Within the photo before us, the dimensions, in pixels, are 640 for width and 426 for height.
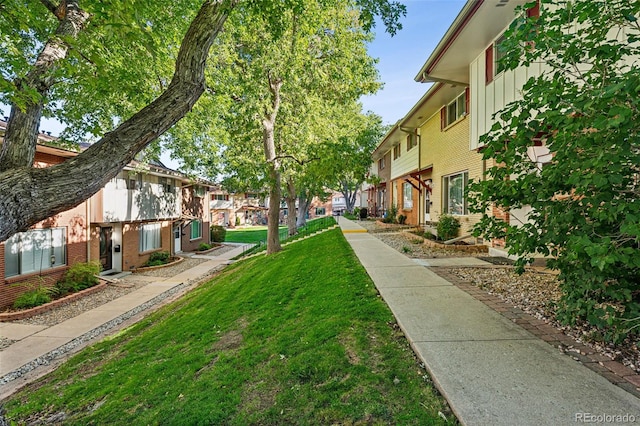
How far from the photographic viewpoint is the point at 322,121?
15766 mm

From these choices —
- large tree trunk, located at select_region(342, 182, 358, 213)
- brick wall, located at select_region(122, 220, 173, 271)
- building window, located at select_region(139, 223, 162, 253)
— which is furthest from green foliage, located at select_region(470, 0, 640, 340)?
large tree trunk, located at select_region(342, 182, 358, 213)

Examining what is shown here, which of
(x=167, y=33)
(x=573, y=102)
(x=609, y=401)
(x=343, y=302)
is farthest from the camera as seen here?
(x=167, y=33)

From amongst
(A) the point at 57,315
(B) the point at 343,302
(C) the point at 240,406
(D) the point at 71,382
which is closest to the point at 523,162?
(B) the point at 343,302

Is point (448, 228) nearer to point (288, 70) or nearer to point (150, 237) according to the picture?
point (288, 70)

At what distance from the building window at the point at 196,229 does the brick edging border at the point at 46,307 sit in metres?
11.5

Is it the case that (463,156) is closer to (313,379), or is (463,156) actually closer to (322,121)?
(322,121)

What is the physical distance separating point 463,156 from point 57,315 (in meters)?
14.1

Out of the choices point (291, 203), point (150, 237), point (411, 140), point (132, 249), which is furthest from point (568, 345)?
point (291, 203)

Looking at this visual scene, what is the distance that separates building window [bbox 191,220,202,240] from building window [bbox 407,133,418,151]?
1629 cm

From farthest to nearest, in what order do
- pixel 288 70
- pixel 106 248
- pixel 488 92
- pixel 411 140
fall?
1. pixel 411 140
2. pixel 106 248
3. pixel 288 70
4. pixel 488 92

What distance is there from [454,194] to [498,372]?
10.0 metres

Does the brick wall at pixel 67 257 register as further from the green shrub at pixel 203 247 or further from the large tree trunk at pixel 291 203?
the large tree trunk at pixel 291 203

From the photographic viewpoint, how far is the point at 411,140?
17766 mm

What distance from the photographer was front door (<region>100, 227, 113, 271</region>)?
15.3 meters
